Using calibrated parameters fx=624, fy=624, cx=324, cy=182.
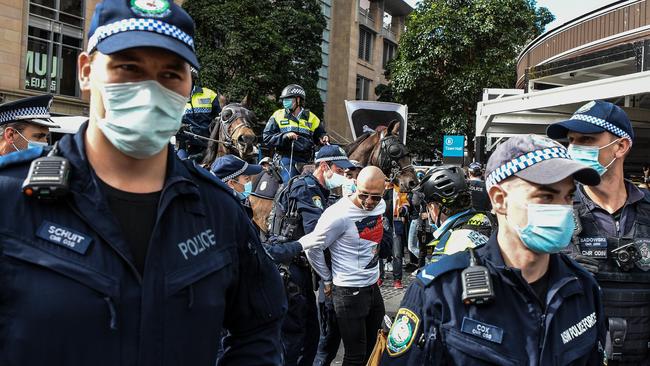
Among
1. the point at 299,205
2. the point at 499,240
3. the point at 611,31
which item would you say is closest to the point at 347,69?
the point at 611,31

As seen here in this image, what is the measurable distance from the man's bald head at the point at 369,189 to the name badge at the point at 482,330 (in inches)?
134

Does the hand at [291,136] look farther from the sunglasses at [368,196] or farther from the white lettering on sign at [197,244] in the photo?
the white lettering on sign at [197,244]

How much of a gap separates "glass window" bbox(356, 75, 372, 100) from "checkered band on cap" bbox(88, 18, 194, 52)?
4733 cm

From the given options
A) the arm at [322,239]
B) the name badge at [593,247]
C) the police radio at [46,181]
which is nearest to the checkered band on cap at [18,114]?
the arm at [322,239]

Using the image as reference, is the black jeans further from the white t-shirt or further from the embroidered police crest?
the embroidered police crest

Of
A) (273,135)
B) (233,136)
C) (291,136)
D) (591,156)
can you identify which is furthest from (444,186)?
(273,135)

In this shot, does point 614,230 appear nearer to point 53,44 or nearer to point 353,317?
point 353,317

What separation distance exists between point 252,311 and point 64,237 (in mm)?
677

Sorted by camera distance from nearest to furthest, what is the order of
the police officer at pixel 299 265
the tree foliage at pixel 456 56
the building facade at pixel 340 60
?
the police officer at pixel 299 265
the tree foliage at pixel 456 56
the building facade at pixel 340 60

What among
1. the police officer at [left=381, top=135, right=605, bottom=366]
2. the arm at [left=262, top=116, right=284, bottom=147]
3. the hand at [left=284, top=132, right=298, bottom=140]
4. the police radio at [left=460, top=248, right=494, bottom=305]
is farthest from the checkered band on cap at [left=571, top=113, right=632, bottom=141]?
the arm at [left=262, top=116, right=284, bottom=147]

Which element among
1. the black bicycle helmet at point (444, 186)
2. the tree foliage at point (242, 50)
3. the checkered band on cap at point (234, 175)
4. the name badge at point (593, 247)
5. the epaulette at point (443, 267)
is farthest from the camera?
the tree foliage at point (242, 50)

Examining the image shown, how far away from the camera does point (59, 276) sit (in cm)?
→ 165

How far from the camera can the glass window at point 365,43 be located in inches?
1927

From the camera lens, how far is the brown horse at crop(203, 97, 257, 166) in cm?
802
